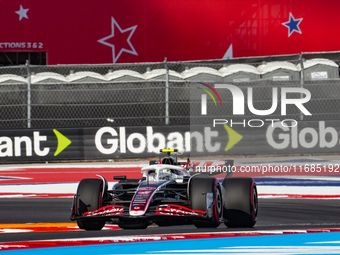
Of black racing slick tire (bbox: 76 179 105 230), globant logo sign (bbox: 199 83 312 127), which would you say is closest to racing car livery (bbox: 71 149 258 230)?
black racing slick tire (bbox: 76 179 105 230)

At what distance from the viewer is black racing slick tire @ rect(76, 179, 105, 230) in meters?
8.62

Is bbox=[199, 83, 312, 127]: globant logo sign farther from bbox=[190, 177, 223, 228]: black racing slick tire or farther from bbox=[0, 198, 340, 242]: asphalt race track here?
bbox=[190, 177, 223, 228]: black racing slick tire

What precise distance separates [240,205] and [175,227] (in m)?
0.86

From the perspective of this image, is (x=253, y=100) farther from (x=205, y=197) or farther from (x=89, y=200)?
(x=205, y=197)

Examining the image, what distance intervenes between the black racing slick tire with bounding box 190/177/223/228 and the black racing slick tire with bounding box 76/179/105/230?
1064 mm

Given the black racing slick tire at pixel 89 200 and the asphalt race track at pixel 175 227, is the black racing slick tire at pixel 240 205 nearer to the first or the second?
the asphalt race track at pixel 175 227

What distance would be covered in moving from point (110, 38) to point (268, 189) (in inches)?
545

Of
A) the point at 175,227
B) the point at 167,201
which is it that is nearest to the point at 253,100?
the point at 175,227

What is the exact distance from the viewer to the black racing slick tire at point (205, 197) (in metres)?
8.23

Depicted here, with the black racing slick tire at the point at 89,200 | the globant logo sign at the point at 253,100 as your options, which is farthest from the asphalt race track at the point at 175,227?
the globant logo sign at the point at 253,100

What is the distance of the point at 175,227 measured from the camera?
30.0 ft

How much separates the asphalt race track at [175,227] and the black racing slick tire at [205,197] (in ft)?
0.62

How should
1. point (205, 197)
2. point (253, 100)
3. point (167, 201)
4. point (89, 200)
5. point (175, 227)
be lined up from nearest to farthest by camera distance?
point (205, 197), point (167, 201), point (89, 200), point (175, 227), point (253, 100)

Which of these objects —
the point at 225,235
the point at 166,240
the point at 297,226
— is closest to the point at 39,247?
the point at 166,240
